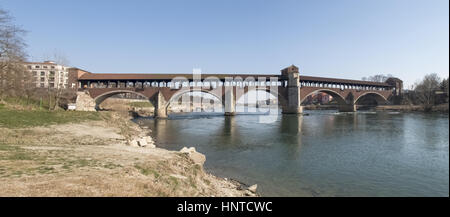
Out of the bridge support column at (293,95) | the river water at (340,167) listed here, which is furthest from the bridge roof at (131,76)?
the river water at (340,167)

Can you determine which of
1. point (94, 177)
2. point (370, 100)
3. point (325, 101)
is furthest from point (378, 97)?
point (94, 177)

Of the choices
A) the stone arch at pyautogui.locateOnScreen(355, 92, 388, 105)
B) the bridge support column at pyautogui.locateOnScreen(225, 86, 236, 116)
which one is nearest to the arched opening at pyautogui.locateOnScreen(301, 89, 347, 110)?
the stone arch at pyautogui.locateOnScreen(355, 92, 388, 105)

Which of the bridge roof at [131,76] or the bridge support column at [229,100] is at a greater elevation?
the bridge roof at [131,76]

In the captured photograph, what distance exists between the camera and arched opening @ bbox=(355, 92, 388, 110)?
73.8 m

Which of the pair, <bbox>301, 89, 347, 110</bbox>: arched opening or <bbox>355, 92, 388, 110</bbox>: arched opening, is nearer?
<bbox>301, 89, 347, 110</bbox>: arched opening

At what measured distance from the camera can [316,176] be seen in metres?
11.0

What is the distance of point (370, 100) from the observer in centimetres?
7844

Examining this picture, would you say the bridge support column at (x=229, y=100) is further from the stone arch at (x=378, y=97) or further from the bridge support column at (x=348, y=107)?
the stone arch at (x=378, y=97)

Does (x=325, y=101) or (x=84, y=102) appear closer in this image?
(x=84, y=102)

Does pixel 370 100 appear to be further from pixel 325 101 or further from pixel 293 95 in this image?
pixel 293 95

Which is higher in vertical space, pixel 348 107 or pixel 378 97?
pixel 378 97

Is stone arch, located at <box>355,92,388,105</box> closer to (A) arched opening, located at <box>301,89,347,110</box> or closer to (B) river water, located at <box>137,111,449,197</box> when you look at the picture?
(A) arched opening, located at <box>301,89,347,110</box>

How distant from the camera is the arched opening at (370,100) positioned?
242 ft
